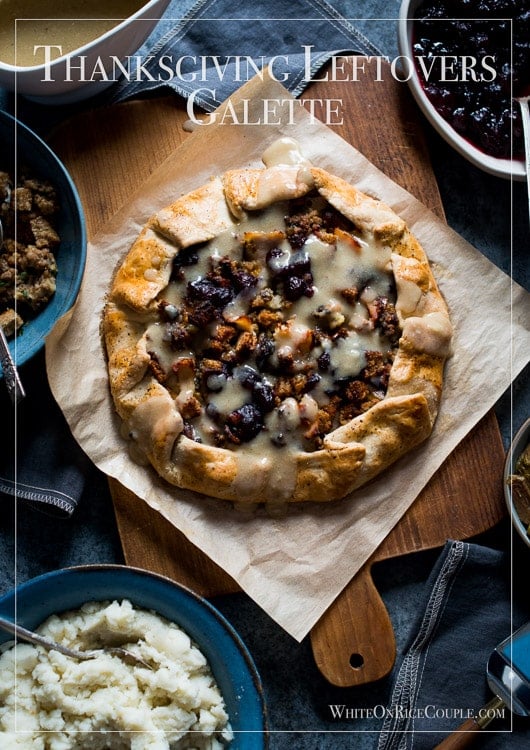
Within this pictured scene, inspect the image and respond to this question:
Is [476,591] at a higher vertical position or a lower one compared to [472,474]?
lower

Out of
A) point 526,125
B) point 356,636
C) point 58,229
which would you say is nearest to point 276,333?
point 58,229

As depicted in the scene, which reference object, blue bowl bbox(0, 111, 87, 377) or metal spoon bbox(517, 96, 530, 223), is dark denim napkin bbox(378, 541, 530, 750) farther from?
blue bowl bbox(0, 111, 87, 377)

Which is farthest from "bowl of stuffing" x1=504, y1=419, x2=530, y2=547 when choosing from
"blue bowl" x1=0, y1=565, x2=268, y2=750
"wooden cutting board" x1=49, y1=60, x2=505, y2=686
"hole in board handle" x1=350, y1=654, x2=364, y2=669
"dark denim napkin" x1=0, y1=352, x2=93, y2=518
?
"dark denim napkin" x1=0, y1=352, x2=93, y2=518

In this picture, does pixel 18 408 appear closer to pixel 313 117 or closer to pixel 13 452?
pixel 13 452

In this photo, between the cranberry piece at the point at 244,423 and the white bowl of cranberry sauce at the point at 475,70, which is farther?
the white bowl of cranberry sauce at the point at 475,70

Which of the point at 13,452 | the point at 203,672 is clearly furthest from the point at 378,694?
the point at 13,452

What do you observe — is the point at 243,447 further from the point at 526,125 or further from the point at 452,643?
the point at 526,125

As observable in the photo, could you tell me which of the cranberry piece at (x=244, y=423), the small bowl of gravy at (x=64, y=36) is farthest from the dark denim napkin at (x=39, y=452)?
the small bowl of gravy at (x=64, y=36)

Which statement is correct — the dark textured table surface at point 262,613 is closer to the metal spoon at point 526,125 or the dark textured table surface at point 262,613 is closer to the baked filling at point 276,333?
the baked filling at point 276,333
